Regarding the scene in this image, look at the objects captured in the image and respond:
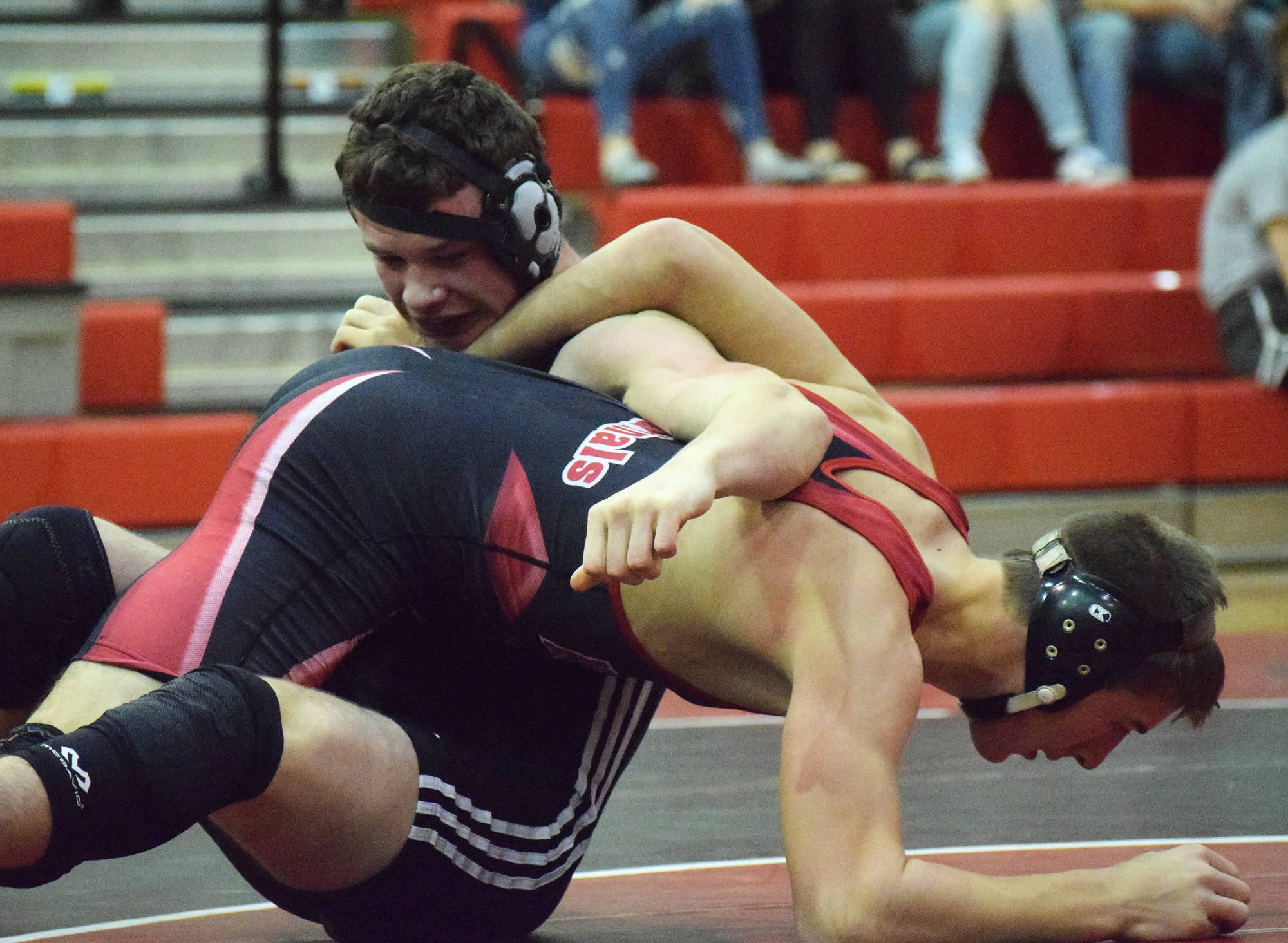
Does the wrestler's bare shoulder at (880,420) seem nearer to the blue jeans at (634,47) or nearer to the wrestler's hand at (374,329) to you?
the wrestler's hand at (374,329)

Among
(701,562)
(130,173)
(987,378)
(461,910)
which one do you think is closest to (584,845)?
(461,910)

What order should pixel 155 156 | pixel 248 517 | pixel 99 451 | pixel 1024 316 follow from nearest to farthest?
pixel 248 517, pixel 99 451, pixel 1024 316, pixel 155 156

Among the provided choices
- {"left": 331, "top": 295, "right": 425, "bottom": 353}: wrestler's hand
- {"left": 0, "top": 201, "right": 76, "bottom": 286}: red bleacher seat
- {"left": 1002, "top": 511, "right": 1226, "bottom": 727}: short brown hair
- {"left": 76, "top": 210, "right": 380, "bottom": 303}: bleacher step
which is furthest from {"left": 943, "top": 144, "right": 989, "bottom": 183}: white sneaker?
{"left": 1002, "top": 511, "right": 1226, "bottom": 727}: short brown hair

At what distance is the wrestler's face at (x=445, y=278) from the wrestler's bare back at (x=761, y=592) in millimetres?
505

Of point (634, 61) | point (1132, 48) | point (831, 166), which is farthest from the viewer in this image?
point (1132, 48)

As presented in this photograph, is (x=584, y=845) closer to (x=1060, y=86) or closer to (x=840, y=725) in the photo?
(x=840, y=725)

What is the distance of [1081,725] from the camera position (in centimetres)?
200

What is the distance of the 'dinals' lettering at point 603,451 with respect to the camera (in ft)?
6.11

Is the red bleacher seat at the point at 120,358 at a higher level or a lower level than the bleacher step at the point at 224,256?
lower

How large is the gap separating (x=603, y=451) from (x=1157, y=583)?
2.13ft

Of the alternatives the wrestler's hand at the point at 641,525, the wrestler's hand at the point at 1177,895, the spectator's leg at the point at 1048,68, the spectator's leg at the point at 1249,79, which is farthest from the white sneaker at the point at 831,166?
the wrestler's hand at the point at 641,525

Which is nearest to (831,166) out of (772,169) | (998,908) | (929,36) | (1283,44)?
(772,169)

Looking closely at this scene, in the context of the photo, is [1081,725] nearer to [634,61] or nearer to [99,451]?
[99,451]

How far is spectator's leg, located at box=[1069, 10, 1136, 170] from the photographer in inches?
237
